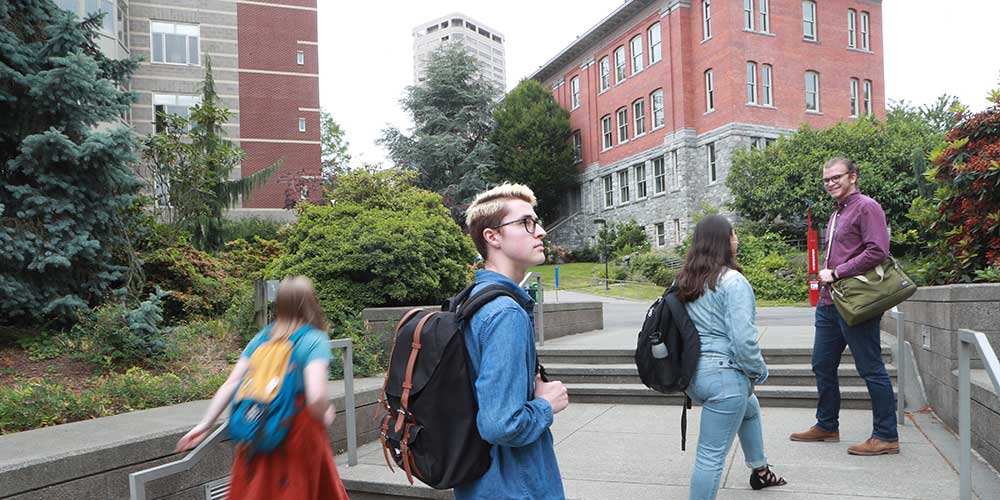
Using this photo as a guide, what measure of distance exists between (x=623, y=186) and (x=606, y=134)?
3684mm

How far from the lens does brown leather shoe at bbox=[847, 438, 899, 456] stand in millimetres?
4895

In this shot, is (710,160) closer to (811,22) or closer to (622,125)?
(622,125)

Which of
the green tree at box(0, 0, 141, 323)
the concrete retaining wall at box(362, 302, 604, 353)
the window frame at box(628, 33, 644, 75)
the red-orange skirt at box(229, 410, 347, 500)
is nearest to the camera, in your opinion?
the red-orange skirt at box(229, 410, 347, 500)

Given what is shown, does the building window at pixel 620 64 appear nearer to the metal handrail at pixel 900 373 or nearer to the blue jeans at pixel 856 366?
the metal handrail at pixel 900 373

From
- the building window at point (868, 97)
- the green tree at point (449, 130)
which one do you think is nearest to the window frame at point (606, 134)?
the green tree at point (449, 130)

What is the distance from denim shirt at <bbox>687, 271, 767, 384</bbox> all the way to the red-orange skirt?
2072 mm

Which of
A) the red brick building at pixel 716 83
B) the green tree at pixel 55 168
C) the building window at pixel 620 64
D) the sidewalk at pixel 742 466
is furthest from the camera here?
the building window at pixel 620 64

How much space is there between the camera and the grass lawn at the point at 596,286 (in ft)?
83.5

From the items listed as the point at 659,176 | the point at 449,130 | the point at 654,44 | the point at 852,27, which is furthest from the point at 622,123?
the point at 852,27

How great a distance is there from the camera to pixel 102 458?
386 centimetres

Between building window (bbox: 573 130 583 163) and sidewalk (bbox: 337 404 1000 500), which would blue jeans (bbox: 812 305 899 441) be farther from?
building window (bbox: 573 130 583 163)

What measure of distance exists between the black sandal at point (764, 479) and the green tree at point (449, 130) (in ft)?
125

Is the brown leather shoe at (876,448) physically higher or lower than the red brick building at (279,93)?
lower

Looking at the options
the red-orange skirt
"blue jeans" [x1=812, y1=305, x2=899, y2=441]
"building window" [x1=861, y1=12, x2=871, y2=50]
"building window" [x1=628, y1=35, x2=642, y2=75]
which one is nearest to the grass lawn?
"building window" [x1=628, y1=35, x2=642, y2=75]
